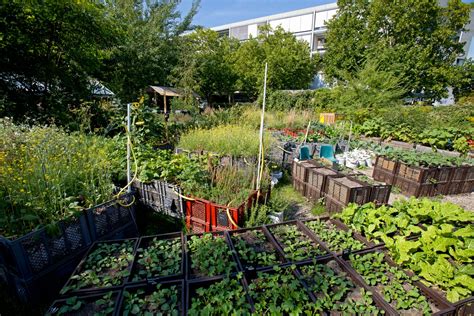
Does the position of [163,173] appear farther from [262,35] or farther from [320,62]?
[320,62]

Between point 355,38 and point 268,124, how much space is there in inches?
534

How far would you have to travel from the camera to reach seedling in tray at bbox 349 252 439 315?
5.20ft

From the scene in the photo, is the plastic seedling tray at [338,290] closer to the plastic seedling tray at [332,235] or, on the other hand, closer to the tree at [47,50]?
the plastic seedling tray at [332,235]

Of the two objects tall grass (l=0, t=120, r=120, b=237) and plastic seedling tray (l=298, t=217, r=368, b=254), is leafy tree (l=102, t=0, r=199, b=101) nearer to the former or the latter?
tall grass (l=0, t=120, r=120, b=237)

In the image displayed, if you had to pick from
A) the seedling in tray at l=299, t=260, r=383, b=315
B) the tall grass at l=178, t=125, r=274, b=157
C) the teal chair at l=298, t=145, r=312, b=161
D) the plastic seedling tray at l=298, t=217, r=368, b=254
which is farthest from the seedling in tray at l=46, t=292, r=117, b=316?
the teal chair at l=298, t=145, r=312, b=161

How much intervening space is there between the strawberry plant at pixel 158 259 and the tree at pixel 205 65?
13783 mm

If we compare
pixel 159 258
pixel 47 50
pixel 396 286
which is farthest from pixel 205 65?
pixel 396 286

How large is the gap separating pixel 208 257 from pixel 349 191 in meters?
2.29

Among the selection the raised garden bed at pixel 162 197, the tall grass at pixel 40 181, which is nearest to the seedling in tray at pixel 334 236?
the raised garden bed at pixel 162 197

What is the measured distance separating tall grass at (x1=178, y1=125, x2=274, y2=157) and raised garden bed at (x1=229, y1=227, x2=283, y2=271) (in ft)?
7.00

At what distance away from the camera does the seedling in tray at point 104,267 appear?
168cm

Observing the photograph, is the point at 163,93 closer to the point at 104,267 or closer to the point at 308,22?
the point at 104,267

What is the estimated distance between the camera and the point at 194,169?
311 centimetres

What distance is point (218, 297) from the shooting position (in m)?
1.55
